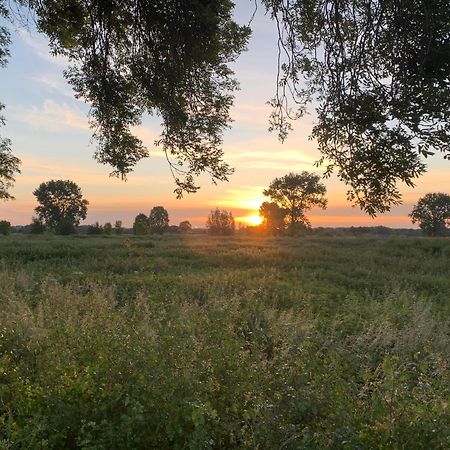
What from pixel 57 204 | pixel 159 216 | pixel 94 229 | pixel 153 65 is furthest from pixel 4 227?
pixel 153 65

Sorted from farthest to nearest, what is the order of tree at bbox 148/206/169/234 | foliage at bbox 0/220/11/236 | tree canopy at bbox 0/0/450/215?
tree at bbox 148/206/169/234
foliage at bbox 0/220/11/236
tree canopy at bbox 0/0/450/215

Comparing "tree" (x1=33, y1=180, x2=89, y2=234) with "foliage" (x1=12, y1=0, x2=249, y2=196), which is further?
"tree" (x1=33, y1=180, x2=89, y2=234)

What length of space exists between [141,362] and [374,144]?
9.87ft

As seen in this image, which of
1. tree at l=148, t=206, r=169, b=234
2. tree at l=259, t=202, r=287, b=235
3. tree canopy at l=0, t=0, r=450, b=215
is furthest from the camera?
tree at l=148, t=206, r=169, b=234

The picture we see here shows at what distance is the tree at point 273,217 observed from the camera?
263 feet

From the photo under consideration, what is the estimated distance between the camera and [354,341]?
830 cm

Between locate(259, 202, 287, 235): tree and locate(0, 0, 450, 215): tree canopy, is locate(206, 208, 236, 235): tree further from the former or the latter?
locate(0, 0, 450, 215): tree canopy

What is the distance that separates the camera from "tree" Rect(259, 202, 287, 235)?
80.2m

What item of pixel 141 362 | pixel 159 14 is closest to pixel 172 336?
pixel 141 362

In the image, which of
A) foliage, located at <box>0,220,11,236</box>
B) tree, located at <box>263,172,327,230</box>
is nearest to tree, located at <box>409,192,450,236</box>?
tree, located at <box>263,172,327,230</box>

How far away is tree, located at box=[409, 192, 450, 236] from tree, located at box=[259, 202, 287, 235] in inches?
985

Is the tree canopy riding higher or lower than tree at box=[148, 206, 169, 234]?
lower

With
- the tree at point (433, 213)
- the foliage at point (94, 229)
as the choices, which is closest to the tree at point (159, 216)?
the foliage at point (94, 229)

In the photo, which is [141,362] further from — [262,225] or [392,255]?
[262,225]
